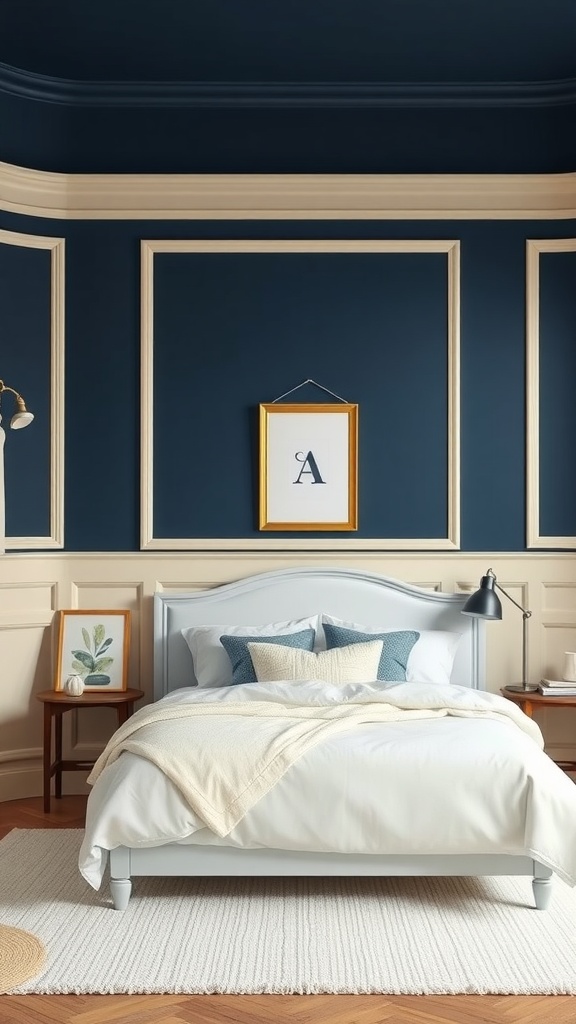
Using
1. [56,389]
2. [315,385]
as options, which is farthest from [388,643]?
[56,389]

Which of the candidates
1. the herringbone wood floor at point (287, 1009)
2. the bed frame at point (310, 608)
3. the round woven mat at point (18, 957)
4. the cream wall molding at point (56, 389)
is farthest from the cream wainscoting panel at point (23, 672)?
the herringbone wood floor at point (287, 1009)

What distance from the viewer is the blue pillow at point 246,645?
4742mm

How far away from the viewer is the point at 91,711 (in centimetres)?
534

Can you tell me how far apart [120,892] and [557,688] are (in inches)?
95.7

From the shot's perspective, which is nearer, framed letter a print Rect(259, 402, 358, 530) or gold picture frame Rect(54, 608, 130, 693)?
gold picture frame Rect(54, 608, 130, 693)

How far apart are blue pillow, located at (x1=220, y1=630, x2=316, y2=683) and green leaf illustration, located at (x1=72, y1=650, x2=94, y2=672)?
759 millimetres

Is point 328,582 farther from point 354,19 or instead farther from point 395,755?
point 354,19

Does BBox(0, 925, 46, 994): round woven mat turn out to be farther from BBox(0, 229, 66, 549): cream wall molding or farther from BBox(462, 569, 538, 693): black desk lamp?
BBox(462, 569, 538, 693): black desk lamp

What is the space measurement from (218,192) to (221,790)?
3222 mm

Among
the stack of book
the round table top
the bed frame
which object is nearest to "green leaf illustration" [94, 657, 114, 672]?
the round table top

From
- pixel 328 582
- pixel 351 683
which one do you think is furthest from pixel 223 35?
pixel 351 683

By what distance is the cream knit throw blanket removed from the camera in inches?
139

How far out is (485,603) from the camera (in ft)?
16.4

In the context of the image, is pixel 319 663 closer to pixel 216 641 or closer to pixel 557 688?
pixel 216 641
